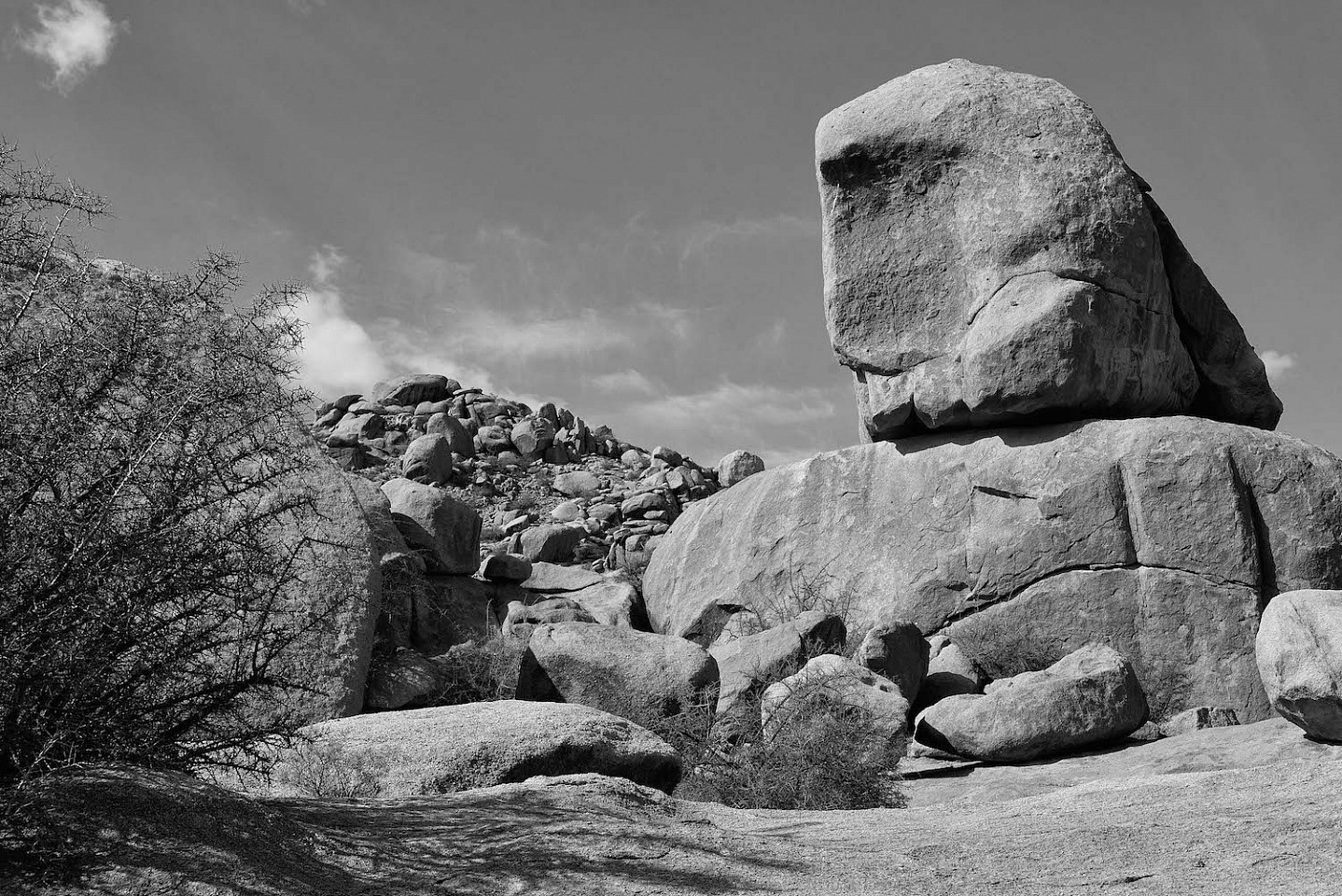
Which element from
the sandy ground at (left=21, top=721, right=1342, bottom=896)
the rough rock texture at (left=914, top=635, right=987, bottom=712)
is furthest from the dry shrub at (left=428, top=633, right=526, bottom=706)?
the sandy ground at (left=21, top=721, right=1342, bottom=896)

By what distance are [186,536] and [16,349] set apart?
2.93 feet

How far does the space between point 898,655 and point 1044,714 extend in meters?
1.39

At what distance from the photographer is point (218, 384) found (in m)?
4.74

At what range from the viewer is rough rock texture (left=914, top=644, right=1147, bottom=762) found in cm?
865

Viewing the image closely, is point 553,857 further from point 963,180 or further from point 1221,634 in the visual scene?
point 963,180

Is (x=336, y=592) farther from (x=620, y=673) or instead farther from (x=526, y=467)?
(x=526, y=467)

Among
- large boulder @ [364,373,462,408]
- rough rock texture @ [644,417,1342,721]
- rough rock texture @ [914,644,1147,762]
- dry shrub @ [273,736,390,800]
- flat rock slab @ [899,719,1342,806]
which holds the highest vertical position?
large boulder @ [364,373,462,408]


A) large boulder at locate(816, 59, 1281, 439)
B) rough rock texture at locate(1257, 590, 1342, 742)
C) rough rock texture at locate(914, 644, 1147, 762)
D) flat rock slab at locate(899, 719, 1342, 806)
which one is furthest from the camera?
large boulder at locate(816, 59, 1281, 439)

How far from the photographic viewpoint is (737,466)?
22.8m

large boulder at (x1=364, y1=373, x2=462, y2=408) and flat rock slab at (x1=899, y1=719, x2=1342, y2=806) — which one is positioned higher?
large boulder at (x1=364, y1=373, x2=462, y2=408)

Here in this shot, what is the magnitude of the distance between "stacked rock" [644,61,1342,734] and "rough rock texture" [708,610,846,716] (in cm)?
144

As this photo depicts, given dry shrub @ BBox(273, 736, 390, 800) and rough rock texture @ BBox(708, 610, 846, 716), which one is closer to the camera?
dry shrub @ BBox(273, 736, 390, 800)

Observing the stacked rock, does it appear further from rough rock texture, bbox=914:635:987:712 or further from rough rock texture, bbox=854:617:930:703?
rough rock texture, bbox=854:617:930:703

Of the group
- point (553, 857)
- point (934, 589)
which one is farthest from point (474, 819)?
point (934, 589)
